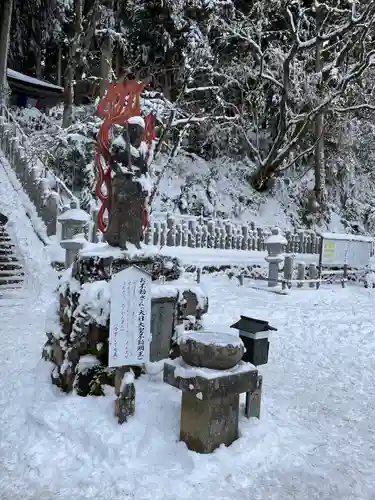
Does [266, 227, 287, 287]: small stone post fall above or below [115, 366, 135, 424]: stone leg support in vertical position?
above

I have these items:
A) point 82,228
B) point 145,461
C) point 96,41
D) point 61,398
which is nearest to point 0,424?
point 61,398

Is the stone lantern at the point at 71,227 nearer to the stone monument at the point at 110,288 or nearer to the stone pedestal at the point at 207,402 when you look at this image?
the stone monument at the point at 110,288

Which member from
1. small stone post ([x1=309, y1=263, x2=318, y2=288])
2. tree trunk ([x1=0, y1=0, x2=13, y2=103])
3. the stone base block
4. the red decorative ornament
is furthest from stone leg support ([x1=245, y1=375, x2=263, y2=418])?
→ tree trunk ([x1=0, y1=0, x2=13, y2=103])

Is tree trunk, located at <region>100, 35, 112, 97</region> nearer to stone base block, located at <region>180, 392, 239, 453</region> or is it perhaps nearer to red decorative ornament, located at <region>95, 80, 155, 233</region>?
red decorative ornament, located at <region>95, 80, 155, 233</region>

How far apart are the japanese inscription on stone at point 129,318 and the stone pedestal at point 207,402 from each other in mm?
341

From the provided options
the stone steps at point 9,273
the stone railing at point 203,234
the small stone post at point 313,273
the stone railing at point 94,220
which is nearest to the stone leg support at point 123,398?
the stone steps at point 9,273

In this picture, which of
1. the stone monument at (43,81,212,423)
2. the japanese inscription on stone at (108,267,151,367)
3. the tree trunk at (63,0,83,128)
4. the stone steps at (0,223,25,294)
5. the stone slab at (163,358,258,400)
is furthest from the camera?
the tree trunk at (63,0,83,128)

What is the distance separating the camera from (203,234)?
13391mm

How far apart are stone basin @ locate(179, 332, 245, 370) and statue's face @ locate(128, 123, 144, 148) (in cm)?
227

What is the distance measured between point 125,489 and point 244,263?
11023 millimetres

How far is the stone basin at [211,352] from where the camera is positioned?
3748mm

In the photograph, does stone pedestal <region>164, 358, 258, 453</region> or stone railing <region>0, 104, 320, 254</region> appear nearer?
stone pedestal <region>164, 358, 258, 453</region>

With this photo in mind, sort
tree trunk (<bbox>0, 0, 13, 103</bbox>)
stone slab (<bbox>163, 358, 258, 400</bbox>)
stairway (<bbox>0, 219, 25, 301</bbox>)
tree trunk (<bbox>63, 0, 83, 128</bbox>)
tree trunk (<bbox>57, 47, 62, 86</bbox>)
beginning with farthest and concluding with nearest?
1. tree trunk (<bbox>57, 47, 62, 86</bbox>)
2. tree trunk (<bbox>0, 0, 13, 103</bbox>)
3. tree trunk (<bbox>63, 0, 83, 128</bbox>)
4. stairway (<bbox>0, 219, 25, 301</bbox>)
5. stone slab (<bbox>163, 358, 258, 400</bbox>)

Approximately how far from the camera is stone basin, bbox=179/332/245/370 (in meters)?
3.75
